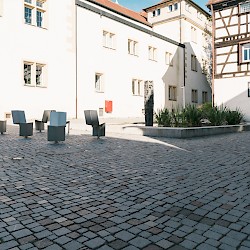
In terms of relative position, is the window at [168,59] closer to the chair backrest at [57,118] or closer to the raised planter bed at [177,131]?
the raised planter bed at [177,131]

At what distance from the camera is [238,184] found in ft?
14.6

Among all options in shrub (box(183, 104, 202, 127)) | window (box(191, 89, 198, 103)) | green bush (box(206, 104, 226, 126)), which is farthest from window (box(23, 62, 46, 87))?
window (box(191, 89, 198, 103))

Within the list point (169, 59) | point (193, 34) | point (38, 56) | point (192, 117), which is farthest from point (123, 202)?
point (193, 34)

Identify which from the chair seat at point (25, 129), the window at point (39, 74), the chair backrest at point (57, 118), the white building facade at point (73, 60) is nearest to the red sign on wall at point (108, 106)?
the white building facade at point (73, 60)

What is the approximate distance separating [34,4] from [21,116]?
11.1 metres

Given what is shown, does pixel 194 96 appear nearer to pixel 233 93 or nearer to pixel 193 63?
pixel 193 63

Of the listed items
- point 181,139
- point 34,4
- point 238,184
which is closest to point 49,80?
point 34,4

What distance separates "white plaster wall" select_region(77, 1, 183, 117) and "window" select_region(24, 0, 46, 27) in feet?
9.25

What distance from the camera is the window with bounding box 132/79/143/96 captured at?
85.1 feet

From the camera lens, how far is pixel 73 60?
20.3 m

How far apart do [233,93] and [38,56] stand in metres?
15.1

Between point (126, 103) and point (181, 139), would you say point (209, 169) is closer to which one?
point (181, 139)

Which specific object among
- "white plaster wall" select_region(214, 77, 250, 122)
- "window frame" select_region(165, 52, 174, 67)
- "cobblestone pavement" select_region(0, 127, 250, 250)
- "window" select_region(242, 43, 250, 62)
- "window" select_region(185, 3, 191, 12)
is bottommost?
"cobblestone pavement" select_region(0, 127, 250, 250)

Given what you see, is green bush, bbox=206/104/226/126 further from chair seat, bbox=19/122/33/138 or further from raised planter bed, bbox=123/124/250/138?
chair seat, bbox=19/122/33/138
